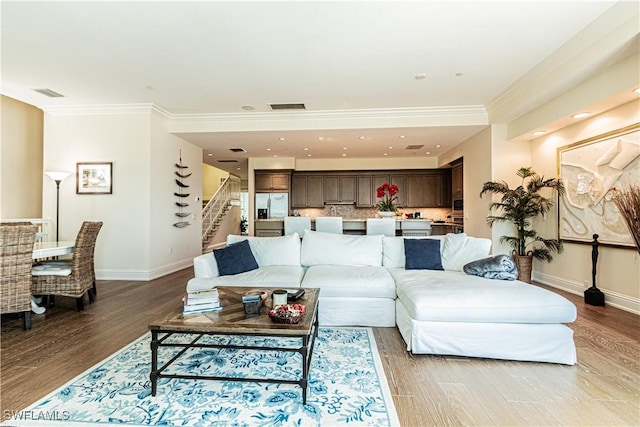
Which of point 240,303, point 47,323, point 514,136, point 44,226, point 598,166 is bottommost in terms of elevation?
point 47,323

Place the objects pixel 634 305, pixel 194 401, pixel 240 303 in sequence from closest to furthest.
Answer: pixel 194 401 → pixel 240 303 → pixel 634 305

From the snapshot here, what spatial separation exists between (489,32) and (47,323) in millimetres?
5510

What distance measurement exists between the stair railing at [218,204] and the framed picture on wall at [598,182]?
8751 mm

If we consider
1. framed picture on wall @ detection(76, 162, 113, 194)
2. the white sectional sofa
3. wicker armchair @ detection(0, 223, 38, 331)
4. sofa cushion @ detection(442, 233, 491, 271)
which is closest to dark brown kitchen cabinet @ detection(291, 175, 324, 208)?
framed picture on wall @ detection(76, 162, 113, 194)

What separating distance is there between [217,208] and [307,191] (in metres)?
3.54

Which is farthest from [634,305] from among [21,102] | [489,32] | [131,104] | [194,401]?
[21,102]

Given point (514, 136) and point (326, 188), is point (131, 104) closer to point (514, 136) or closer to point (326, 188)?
point (326, 188)

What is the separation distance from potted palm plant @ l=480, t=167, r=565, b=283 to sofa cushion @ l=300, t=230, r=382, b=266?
264 cm

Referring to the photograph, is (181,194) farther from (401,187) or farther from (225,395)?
(401,187)

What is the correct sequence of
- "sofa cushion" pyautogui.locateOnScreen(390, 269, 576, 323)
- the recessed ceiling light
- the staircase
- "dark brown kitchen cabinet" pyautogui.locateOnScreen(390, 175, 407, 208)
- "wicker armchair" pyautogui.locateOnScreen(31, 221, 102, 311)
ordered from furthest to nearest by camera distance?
the staircase, "dark brown kitchen cabinet" pyautogui.locateOnScreen(390, 175, 407, 208), the recessed ceiling light, "wicker armchair" pyautogui.locateOnScreen(31, 221, 102, 311), "sofa cushion" pyautogui.locateOnScreen(390, 269, 576, 323)

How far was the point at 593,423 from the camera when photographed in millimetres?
1689

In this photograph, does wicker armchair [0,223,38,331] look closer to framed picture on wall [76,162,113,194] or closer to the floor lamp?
framed picture on wall [76,162,113,194]

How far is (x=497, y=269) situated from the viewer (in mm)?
3039

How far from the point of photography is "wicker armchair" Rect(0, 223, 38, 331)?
116 inches
